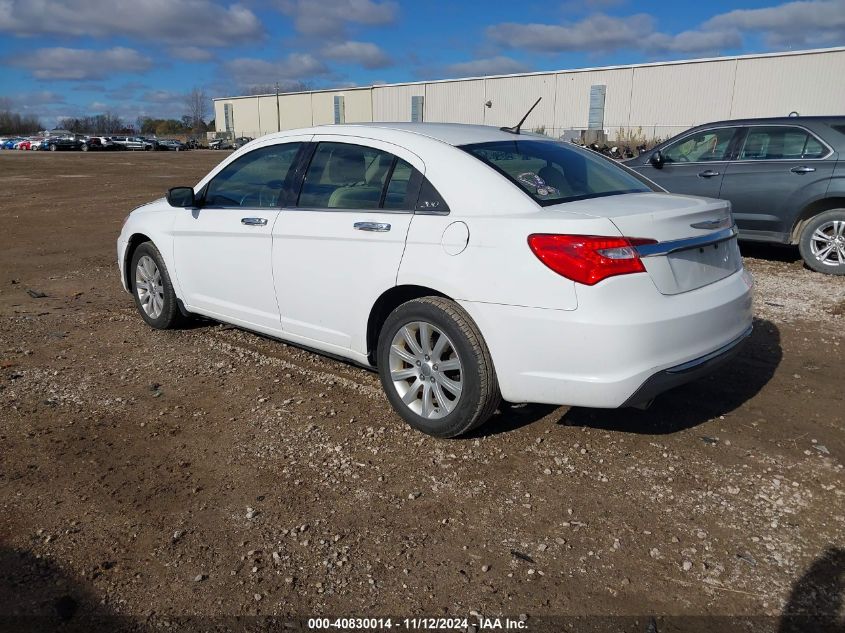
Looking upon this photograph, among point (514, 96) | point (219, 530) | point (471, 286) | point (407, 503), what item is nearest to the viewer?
point (219, 530)

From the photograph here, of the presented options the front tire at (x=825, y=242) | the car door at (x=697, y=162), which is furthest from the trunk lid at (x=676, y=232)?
the car door at (x=697, y=162)

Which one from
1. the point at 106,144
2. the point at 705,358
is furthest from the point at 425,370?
the point at 106,144

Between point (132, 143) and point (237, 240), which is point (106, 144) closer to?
point (132, 143)

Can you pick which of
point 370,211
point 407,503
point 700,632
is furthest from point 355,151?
point 700,632

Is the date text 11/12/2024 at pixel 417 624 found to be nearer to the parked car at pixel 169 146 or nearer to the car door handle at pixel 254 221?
the car door handle at pixel 254 221

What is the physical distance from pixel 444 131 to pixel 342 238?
921mm

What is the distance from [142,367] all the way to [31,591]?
8.36ft

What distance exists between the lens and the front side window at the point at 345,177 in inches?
161

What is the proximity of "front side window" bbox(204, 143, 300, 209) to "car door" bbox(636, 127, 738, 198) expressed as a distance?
572cm

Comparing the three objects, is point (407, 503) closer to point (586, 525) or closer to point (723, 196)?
point (586, 525)

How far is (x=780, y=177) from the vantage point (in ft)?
26.7

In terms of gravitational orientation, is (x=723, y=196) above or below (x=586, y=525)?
above

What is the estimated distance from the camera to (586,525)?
120 inches

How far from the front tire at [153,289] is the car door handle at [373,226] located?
229 cm
